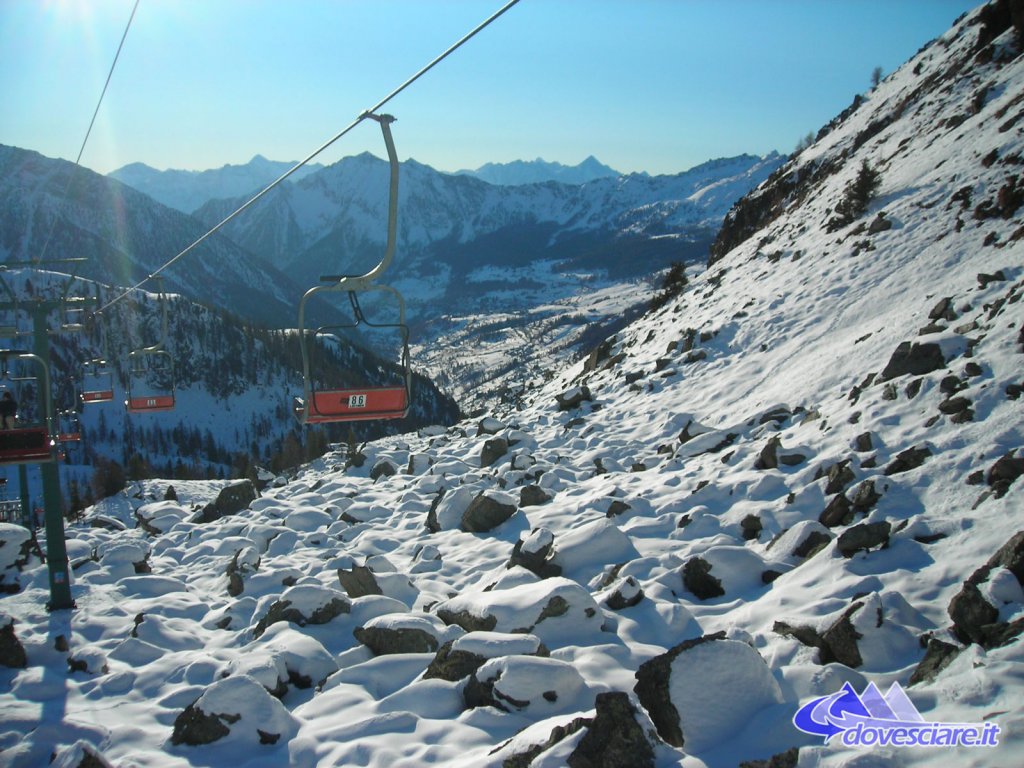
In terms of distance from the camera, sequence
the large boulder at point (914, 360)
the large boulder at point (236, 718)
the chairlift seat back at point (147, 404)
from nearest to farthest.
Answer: the large boulder at point (236, 718) < the large boulder at point (914, 360) < the chairlift seat back at point (147, 404)

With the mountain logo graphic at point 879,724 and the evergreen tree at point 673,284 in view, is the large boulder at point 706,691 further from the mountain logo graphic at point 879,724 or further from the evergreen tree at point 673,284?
the evergreen tree at point 673,284

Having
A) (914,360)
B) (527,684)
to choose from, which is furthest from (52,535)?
(914,360)

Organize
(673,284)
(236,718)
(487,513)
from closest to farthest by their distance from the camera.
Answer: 1. (236,718)
2. (487,513)
3. (673,284)

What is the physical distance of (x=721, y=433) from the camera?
1747 cm

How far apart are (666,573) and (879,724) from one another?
5.43 metres

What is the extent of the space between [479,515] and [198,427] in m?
203

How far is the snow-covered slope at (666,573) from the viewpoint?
7.34 meters

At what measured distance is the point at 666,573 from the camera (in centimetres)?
1180

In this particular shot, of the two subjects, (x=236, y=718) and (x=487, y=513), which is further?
(x=487, y=513)

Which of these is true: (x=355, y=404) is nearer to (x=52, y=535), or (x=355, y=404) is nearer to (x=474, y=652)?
(x=474, y=652)

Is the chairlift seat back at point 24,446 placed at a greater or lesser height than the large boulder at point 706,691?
greater

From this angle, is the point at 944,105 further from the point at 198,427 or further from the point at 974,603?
the point at 198,427

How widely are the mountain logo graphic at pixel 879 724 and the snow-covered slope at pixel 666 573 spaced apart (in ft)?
0.20

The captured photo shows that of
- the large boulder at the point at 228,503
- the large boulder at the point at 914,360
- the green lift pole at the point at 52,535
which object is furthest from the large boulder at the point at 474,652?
the large boulder at the point at 228,503
